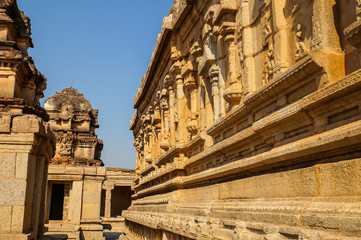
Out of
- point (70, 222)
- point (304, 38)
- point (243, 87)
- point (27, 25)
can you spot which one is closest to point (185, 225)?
point (243, 87)

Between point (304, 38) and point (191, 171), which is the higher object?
point (304, 38)

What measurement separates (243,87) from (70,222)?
13388 mm

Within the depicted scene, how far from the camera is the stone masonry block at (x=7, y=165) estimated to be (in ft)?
22.8

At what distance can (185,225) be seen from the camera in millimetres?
7105

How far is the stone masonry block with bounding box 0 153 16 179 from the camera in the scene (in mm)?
6945

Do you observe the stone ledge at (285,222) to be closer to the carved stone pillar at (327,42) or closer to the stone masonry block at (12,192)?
the carved stone pillar at (327,42)

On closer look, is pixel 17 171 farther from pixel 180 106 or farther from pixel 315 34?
pixel 315 34

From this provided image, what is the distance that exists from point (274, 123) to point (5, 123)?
195 inches

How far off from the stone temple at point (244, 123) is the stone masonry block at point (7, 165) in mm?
23

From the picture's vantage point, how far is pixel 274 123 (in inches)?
179

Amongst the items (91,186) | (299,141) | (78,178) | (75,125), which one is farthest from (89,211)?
(75,125)

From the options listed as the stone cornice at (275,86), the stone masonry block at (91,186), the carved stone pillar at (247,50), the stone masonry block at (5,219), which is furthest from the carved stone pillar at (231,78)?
the stone masonry block at (91,186)

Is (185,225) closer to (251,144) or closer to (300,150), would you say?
(251,144)

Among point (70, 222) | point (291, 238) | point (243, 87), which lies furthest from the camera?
point (70, 222)
